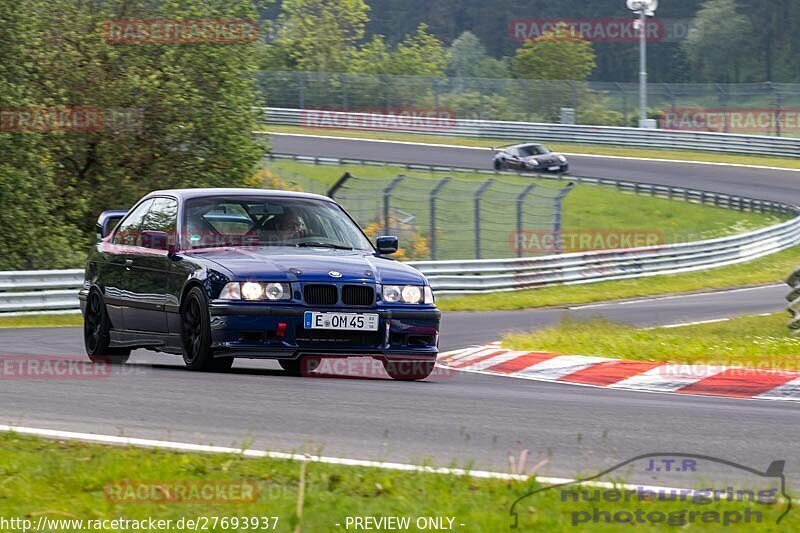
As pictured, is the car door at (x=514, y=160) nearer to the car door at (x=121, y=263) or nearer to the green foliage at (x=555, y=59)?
the car door at (x=121, y=263)

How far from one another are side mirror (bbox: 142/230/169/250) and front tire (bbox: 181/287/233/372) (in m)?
0.50

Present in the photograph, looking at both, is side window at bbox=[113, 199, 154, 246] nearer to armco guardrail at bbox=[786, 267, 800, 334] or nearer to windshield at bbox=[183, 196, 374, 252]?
windshield at bbox=[183, 196, 374, 252]

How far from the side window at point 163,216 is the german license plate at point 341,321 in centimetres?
164

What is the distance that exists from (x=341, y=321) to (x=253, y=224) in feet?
4.61

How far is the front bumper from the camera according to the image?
9555mm

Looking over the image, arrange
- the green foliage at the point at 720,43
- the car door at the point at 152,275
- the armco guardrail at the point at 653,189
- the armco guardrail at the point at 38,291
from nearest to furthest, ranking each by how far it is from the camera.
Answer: the car door at the point at 152,275
the armco guardrail at the point at 38,291
the armco guardrail at the point at 653,189
the green foliage at the point at 720,43

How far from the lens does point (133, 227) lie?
11562 mm

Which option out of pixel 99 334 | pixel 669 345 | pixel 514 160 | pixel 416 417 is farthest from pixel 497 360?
pixel 514 160

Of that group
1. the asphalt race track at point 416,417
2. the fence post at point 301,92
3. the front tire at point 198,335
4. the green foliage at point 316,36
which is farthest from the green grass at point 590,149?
the front tire at point 198,335

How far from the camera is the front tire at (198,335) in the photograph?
972cm

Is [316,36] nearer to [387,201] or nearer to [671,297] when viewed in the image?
[671,297]

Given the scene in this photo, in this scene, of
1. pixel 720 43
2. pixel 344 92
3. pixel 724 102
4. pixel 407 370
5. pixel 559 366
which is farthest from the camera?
pixel 720 43

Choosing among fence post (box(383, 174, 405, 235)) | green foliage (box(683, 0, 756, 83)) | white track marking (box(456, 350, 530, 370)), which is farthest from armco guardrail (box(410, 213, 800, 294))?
green foliage (box(683, 0, 756, 83))

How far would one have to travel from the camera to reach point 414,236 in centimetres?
2711
